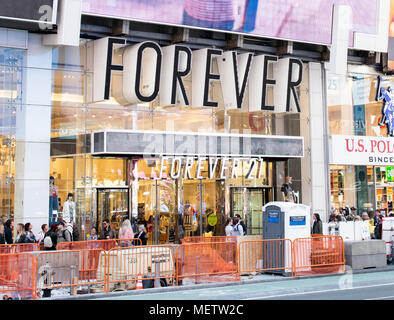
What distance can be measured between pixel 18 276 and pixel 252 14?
15.7 metres

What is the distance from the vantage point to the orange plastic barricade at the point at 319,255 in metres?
19.8

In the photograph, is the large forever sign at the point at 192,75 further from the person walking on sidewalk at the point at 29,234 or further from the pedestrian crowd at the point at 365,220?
the person walking on sidewalk at the point at 29,234

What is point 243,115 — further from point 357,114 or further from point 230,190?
point 357,114

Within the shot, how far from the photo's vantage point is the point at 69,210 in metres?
24.9

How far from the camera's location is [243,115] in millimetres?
29547

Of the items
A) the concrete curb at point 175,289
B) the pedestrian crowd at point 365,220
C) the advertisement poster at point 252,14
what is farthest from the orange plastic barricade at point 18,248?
the pedestrian crowd at point 365,220

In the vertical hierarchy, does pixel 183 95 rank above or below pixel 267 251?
above

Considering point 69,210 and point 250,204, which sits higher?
point 250,204

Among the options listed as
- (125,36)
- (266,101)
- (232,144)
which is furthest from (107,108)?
(266,101)

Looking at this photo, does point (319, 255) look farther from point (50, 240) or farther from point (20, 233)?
point (20, 233)

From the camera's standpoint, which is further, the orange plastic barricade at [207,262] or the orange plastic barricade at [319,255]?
the orange plastic barricade at [319,255]

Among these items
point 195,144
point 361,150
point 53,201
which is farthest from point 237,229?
point 361,150

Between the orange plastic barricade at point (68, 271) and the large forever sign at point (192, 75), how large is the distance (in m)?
9.14

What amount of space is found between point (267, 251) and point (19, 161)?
983 cm
